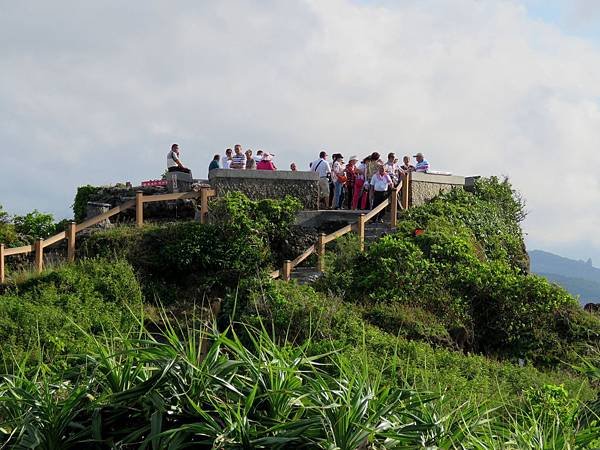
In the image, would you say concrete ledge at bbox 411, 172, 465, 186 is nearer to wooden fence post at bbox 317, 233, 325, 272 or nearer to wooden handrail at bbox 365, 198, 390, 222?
wooden handrail at bbox 365, 198, 390, 222

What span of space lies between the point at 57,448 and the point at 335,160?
18342 millimetres

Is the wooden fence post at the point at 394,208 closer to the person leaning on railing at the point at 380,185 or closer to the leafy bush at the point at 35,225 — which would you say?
the person leaning on railing at the point at 380,185

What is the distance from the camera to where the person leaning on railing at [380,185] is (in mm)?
24688

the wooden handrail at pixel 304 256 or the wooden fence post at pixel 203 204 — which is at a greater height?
the wooden fence post at pixel 203 204

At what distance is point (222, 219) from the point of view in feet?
73.0

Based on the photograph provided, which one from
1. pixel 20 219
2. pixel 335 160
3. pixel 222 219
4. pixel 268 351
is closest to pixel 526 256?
pixel 335 160

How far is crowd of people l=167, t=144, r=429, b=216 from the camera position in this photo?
24844mm

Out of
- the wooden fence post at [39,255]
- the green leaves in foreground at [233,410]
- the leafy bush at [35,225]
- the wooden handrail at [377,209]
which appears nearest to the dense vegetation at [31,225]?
the leafy bush at [35,225]

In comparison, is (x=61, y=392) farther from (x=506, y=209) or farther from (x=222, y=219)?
(x=506, y=209)

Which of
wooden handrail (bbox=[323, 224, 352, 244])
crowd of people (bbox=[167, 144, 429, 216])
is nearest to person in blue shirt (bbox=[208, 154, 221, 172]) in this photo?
crowd of people (bbox=[167, 144, 429, 216])

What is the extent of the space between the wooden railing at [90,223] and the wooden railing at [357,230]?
3109mm

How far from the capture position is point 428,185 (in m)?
26.0

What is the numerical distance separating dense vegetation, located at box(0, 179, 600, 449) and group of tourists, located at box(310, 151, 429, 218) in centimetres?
114

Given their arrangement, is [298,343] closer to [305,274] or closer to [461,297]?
[305,274]
